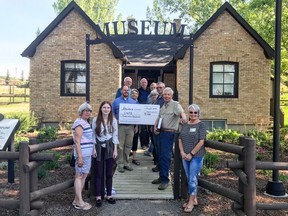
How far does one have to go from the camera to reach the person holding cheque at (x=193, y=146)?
5.31 meters

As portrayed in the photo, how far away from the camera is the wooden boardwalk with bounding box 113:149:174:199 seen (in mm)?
6152

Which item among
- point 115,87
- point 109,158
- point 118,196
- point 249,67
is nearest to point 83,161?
point 109,158

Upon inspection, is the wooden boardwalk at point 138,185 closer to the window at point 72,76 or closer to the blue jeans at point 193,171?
the blue jeans at point 193,171

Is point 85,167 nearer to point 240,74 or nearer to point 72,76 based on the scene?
point 72,76

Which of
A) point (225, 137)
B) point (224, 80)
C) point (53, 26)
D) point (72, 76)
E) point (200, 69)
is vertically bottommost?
point (225, 137)

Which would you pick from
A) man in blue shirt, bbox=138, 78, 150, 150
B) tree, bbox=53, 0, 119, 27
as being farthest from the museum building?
tree, bbox=53, 0, 119, 27

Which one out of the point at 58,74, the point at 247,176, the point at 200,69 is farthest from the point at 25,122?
the point at 247,176

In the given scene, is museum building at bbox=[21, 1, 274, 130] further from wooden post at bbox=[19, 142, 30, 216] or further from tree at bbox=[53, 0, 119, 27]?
tree at bbox=[53, 0, 119, 27]

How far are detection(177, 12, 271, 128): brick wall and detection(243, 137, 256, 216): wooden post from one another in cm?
1066

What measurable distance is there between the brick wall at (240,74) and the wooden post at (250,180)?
10.7 m

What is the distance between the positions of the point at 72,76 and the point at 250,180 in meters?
12.4

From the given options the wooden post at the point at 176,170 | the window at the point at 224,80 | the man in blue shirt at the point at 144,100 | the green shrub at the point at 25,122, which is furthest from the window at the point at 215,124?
the wooden post at the point at 176,170

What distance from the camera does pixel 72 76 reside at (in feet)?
52.6

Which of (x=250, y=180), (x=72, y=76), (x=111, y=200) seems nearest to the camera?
(x=250, y=180)
